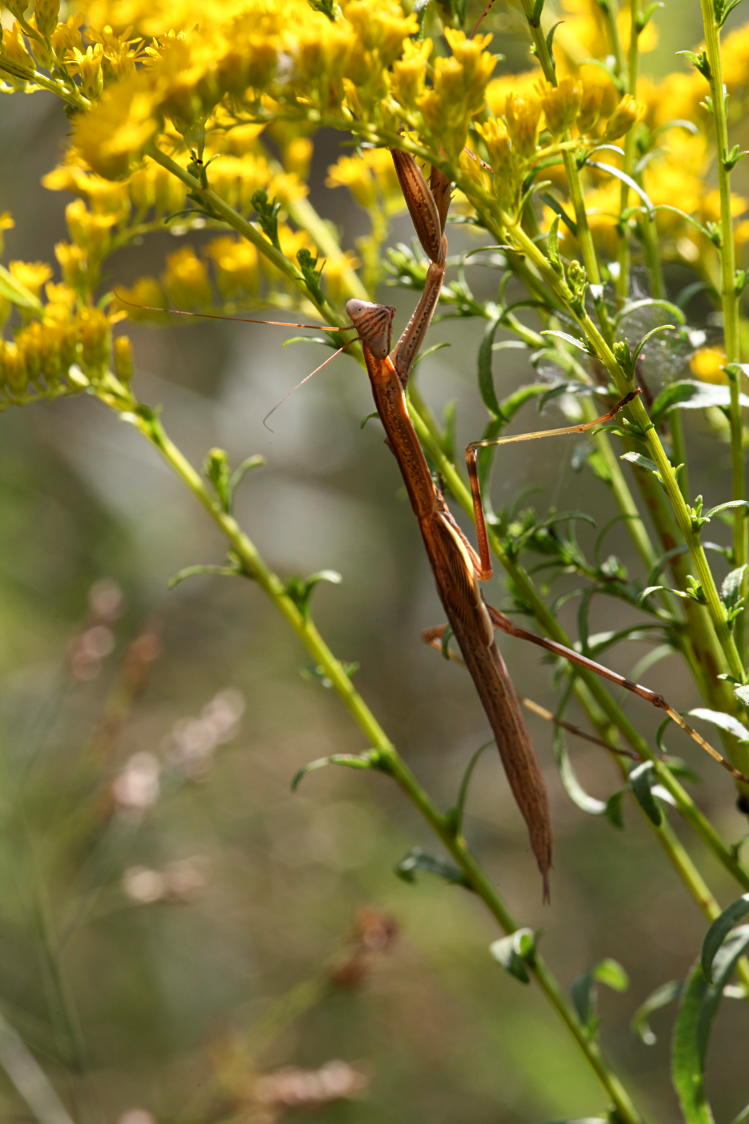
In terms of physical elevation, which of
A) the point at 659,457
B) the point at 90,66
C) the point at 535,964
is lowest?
the point at 535,964

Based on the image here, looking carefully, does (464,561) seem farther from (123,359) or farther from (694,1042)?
(694,1042)

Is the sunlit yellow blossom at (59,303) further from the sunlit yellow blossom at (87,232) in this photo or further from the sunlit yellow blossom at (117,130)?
the sunlit yellow blossom at (117,130)

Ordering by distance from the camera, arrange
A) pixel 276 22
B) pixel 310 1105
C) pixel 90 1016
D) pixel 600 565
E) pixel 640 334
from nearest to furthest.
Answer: pixel 276 22 → pixel 600 565 → pixel 640 334 → pixel 310 1105 → pixel 90 1016

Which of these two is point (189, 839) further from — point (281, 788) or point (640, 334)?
point (640, 334)

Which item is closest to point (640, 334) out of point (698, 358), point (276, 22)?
point (698, 358)

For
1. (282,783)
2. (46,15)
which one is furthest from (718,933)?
(282,783)

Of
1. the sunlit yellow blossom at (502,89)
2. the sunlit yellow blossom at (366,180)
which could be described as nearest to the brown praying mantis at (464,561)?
the sunlit yellow blossom at (502,89)

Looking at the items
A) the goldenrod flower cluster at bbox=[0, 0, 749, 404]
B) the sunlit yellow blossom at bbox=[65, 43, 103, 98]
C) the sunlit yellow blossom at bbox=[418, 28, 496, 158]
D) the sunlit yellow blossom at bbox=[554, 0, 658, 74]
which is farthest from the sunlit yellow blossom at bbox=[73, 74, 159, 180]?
the sunlit yellow blossom at bbox=[554, 0, 658, 74]
